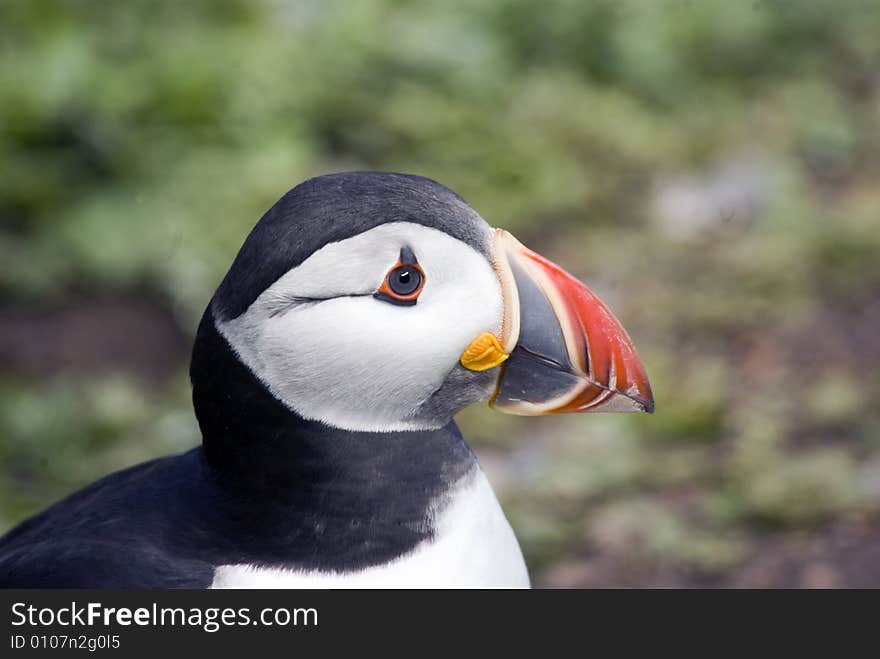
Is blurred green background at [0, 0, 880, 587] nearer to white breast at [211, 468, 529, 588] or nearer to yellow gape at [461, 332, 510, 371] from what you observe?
white breast at [211, 468, 529, 588]

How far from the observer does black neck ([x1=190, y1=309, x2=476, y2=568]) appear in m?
2.75

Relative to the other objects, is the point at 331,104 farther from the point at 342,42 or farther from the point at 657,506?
the point at 657,506

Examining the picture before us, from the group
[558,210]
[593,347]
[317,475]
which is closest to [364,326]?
[317,475]

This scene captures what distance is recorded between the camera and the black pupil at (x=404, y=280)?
266 cm

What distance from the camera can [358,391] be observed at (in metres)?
2.71

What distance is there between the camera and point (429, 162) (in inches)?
267

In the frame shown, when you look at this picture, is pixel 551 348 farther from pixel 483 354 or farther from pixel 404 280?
pixel 404 280

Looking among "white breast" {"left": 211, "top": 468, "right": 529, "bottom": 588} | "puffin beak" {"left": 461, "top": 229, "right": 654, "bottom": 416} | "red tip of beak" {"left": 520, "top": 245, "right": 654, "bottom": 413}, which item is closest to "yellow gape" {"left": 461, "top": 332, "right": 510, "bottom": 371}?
"puffin beak" {"left": 461, "top": 229, "right": 654, "bottom": 416}

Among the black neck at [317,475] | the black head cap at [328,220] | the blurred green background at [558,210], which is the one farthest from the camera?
the blurred green background at [558,210]

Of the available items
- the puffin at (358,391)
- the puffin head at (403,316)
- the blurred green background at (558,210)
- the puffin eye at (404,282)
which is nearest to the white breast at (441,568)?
the puffin at (358,391)

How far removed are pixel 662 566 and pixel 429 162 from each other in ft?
9.69

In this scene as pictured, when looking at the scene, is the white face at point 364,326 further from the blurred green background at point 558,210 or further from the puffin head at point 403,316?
the blurred green background at point 558,210

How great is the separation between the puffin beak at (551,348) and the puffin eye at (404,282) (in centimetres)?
19

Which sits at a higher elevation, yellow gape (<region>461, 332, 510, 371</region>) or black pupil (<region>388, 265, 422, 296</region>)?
black pupil (<region>388, 265, 422, 296</region>)
